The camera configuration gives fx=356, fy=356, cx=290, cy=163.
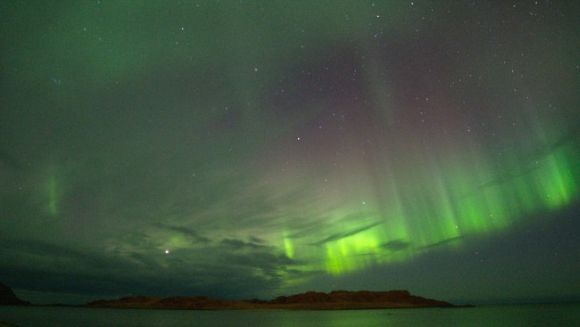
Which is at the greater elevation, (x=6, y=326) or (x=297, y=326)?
(x=6, y=326)

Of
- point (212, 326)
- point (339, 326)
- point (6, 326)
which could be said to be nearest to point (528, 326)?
point (339, 326)

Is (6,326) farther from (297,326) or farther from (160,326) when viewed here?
(297,326)

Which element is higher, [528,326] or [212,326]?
[212,326]

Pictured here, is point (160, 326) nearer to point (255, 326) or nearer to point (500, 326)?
point (255, 326)

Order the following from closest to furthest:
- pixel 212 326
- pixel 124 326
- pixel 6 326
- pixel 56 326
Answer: pixel 6 326
pixel 56 326
pixel 124 326
pixel 212 326

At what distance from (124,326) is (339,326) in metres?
38.3

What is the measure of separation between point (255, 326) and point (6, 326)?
37.9 metres

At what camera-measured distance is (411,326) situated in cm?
6506

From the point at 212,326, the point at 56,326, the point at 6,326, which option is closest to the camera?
the point at 6,326

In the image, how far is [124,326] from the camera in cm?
6125

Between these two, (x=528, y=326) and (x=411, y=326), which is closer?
(x=528, y=326)

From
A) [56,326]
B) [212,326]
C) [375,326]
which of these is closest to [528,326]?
[375,326]

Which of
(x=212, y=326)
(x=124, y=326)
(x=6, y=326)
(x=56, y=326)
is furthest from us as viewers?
(x=212, y=326)

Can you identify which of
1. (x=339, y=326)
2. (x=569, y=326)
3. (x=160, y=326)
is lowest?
(x=569, y=326)
